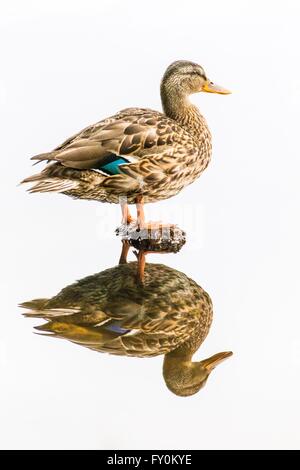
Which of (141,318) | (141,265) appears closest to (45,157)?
(141,265)

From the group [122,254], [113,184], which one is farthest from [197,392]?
[113,184]

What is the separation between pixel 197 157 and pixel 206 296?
157 cm

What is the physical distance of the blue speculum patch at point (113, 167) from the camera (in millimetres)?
6629

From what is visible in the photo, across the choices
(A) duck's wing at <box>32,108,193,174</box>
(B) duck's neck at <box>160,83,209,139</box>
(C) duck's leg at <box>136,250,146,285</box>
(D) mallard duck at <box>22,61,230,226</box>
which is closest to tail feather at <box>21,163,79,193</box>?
(D) mallard duck at <box>22,61,230,226</box>

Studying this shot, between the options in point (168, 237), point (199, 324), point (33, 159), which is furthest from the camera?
point (168, 237)

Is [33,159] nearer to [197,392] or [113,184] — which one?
[113,184]

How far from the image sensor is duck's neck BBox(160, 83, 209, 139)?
23.6ft

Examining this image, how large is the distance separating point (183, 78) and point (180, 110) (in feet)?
0.76

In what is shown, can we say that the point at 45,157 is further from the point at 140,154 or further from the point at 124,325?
the point at 124,325

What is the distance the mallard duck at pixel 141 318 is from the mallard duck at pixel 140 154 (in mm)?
805

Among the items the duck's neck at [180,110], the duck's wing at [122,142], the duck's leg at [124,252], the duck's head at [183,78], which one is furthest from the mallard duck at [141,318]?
the duck's head at [183,78]

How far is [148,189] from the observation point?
6898 millimetres

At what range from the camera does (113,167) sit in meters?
6.65

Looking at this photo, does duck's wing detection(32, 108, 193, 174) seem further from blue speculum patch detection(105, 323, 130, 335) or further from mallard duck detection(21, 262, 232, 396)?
blue speculum patch detection(105, 323, 130, 335)
